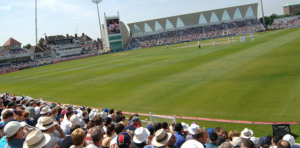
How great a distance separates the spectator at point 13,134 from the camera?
4781 mm

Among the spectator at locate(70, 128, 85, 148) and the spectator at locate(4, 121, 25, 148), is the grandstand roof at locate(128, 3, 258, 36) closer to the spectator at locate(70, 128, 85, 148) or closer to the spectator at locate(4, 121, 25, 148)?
the spectator at locate(70, 128, 85, 148)

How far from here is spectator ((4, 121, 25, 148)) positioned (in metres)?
4.78

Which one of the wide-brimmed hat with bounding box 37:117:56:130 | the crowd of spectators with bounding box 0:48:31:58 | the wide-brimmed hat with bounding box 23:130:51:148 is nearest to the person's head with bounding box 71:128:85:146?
the wide-brimmed hat with bounding box 23:130:51:148

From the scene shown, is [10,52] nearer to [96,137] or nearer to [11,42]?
[11,42]

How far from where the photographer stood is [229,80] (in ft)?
52.9

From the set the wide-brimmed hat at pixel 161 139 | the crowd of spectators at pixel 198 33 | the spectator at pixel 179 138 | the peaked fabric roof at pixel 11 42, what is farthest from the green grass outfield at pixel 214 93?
the peaked fabric roof at pixel 11 42

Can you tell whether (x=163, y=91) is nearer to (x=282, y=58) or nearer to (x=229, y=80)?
(x=229, y=80)

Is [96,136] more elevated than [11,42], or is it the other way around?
[11,42]

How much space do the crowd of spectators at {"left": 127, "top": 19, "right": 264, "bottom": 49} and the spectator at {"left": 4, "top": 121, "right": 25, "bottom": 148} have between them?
3194 inches

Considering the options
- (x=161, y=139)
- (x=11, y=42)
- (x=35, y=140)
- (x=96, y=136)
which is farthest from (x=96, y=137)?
(x=11, y=42)

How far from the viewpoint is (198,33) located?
297 feet

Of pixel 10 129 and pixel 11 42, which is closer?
pixel 10 129

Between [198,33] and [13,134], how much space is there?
89.9 meters

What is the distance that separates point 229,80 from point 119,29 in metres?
85.4
